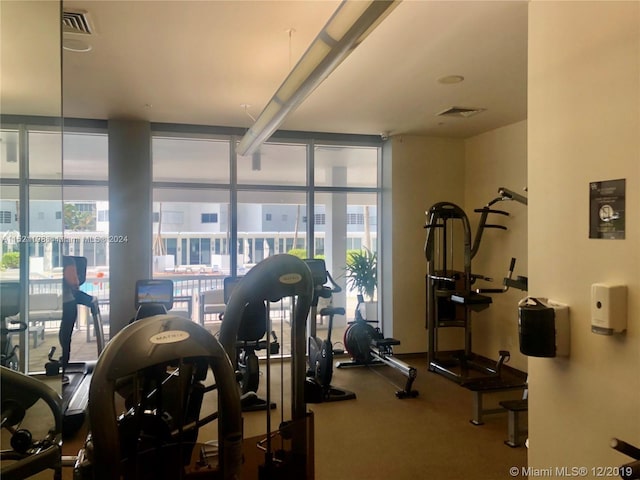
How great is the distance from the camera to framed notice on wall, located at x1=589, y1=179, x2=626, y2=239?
1.82m

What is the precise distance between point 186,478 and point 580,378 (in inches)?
70.1

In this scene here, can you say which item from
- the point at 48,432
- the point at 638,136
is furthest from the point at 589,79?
the point at 48,432

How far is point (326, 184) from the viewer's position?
6.27 meters

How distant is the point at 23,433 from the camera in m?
1.48

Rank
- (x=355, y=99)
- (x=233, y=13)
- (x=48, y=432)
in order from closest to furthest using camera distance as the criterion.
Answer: (x=48, y=432), (x=233, y=13), (x=355, y=99)

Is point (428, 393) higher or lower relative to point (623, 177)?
lower

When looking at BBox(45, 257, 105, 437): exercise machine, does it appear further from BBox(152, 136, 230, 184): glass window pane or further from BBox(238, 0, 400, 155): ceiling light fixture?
BBox(238, 0, 400, 155): ceiling light fixture

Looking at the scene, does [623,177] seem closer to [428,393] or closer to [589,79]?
[589,79]

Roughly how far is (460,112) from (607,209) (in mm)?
3334

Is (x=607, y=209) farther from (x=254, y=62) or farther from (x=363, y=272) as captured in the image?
(x=363, y=272)

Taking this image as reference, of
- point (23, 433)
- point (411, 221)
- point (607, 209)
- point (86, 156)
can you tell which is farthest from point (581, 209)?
point (86, 156)

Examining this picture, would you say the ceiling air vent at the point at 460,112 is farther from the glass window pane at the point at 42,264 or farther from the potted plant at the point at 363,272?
the glass window pane at the point at 42,264

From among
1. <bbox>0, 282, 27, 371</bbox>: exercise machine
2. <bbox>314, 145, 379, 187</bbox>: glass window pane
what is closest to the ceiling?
<bbox>0, 282, 27, 371</bbox>: exercise machine

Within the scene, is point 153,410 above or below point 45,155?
below
